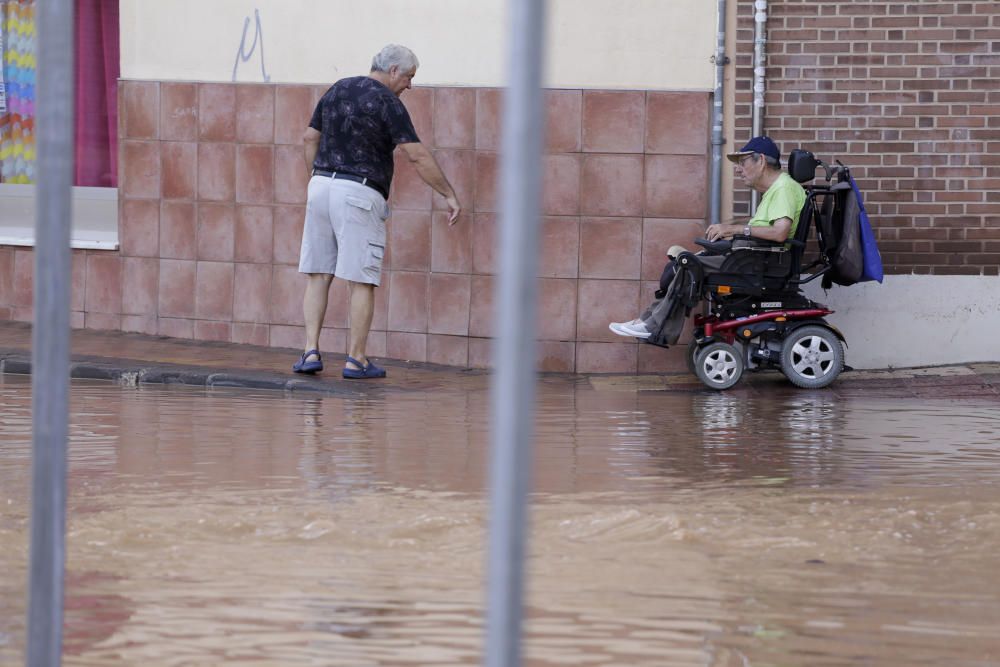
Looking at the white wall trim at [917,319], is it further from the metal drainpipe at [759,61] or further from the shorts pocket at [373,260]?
the shorts pocket at [373,260]

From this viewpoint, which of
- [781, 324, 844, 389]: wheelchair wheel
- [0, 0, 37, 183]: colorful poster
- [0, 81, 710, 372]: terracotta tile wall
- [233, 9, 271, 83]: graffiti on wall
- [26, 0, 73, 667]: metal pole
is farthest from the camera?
[0, 0, 37, 183]: colorful poster

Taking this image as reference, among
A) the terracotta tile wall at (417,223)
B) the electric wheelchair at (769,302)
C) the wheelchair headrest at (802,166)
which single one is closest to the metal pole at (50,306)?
the electric wheelchair at (769,302)

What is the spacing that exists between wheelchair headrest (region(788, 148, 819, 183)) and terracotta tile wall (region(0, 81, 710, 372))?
2.35 feet

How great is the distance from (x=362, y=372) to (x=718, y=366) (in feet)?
6.68

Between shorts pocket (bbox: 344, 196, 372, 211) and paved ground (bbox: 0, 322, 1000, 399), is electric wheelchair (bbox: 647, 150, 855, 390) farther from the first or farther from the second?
shorts pocket (bbox: 344, 196, 372, 211)

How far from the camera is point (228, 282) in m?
10.6

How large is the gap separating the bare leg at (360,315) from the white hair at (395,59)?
1.25 metres

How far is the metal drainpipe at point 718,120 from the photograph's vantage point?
9453mm

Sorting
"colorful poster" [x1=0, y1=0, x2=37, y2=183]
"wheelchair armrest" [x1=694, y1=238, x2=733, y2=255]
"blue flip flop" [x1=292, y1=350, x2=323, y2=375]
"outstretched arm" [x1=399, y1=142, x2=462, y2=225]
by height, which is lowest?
"blue flip flop" [x1=292, y1=350, x2=323, y2=375]

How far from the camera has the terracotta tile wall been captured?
31.6 feet

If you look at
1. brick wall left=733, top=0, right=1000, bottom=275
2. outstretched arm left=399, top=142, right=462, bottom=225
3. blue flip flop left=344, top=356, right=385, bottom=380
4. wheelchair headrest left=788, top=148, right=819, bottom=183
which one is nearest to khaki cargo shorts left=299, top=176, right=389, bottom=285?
outstretched arm left=399, top=142, right=462, bottom=225

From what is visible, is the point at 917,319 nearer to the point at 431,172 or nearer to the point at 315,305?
the point at 431,172

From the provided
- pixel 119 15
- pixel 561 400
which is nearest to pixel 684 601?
pixel 561 400

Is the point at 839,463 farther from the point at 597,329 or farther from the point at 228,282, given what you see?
the point at 228,282
